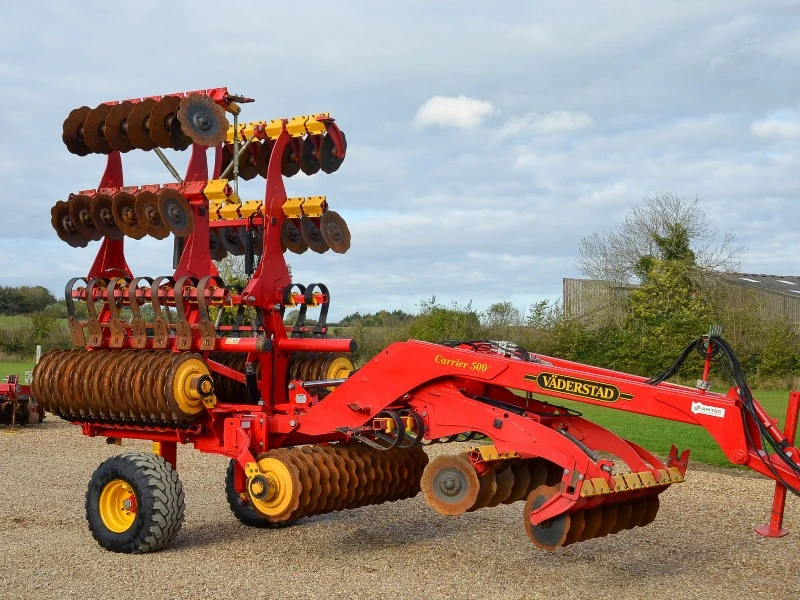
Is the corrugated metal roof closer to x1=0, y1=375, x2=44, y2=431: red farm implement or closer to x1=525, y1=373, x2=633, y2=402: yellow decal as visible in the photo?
x1=0, y1=375, x2=44, y2=431: red farm implement

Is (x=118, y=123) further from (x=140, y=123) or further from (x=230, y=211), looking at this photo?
(x=230, y=211)

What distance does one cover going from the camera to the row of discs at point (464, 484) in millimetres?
6684

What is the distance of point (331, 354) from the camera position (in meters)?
8.98

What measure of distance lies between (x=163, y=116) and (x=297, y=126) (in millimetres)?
1230

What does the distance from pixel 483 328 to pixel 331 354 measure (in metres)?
24.7

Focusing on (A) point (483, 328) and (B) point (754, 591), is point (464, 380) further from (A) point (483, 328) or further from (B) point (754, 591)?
(A) point (483, 328)

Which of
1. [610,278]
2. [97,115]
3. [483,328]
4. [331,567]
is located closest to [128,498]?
[331,567]

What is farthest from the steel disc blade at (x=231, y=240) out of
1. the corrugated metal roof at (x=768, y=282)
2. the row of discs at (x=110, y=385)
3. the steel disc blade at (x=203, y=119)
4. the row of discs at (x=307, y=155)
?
the corrugated metal roof at (x=768, y=282)

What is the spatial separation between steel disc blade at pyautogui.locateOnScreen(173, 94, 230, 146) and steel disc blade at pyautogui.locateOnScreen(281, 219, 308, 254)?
1046 millimetres

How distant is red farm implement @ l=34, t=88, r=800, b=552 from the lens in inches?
252

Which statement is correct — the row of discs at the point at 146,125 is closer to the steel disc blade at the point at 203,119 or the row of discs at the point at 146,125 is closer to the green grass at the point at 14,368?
the steel disc blade at the point at 203,119

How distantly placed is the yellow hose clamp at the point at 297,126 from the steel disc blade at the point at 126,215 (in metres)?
1.62

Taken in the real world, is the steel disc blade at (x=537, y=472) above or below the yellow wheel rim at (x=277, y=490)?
above

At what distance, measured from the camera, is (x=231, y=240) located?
9758 mm
